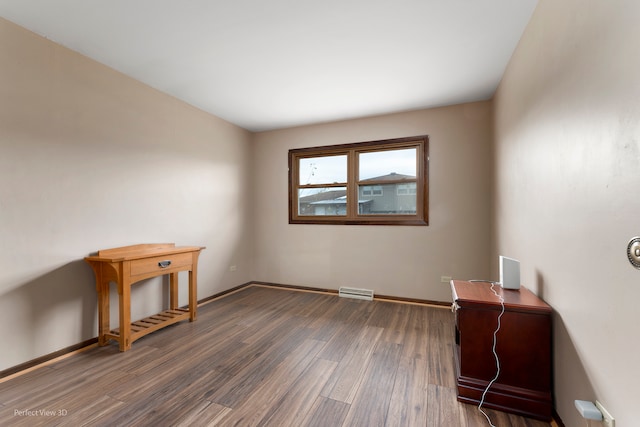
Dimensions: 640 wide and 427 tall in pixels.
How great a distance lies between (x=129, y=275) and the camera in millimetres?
2332

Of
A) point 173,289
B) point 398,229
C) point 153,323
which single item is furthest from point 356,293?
point 153,323

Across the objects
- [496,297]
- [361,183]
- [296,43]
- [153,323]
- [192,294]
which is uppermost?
[296,43]

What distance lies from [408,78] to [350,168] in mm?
1499

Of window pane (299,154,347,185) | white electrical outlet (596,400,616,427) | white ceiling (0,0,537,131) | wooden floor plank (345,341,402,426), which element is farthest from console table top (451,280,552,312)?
window pane (299,154,347,185)

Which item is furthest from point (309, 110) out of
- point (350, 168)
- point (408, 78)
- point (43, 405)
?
point (43, 405)

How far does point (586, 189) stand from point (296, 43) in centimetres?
215

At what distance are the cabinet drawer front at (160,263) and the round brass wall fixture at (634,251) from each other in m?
3.11

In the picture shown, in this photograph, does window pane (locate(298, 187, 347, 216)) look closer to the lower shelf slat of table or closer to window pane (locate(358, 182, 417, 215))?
window pane (locate(358, 182, 417, 215))

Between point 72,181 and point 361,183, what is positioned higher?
point 361,183

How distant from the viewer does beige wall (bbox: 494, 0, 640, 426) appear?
0.96 meters

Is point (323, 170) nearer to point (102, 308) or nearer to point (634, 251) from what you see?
point (102, 308)

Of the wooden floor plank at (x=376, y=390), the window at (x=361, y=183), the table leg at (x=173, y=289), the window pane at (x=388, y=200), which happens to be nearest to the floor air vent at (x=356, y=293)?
the window at (x=361, y=183)

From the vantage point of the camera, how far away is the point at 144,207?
2891mm

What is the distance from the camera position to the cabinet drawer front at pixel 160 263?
2414mm
